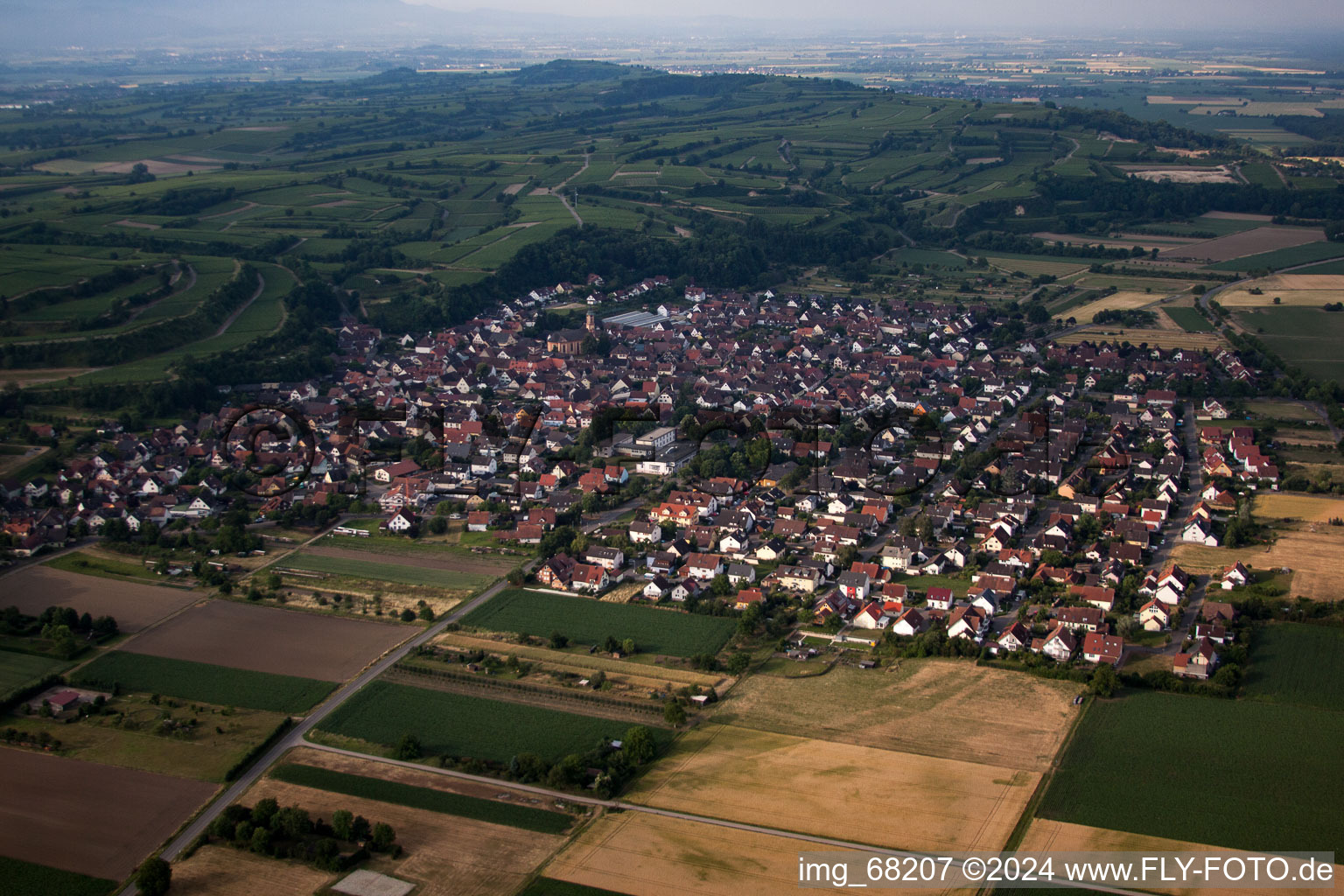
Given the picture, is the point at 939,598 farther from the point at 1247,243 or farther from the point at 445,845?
the point at 1247,243

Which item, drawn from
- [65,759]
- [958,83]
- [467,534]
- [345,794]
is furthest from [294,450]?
[958,83]

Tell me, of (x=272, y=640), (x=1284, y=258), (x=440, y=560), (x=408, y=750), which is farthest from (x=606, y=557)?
(x=1284, y=258)

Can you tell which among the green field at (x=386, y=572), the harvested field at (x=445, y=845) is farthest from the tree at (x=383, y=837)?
the green field at (x=386, y=572)

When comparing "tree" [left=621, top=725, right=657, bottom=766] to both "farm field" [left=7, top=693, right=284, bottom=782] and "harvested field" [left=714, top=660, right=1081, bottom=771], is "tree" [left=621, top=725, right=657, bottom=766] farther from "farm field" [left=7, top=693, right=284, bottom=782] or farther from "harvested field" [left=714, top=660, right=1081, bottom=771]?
"farm field" [left=7, top=693, right=284, bottom=782]

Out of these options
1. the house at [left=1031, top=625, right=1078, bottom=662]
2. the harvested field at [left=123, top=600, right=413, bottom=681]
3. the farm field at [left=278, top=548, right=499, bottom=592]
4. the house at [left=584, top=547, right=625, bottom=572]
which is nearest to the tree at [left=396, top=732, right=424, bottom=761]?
the harvested field at [left=123, top=600, right=413, bottom=681]

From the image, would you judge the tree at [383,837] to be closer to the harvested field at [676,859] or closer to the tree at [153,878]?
the harvested field at [676,859]

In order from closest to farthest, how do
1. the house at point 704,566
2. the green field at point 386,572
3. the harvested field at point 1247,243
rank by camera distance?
1. the green field at point 386,572
2. the house at point 704,566
3. the harvested field at point 1247,243
